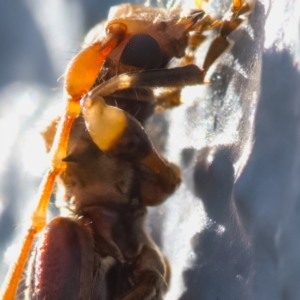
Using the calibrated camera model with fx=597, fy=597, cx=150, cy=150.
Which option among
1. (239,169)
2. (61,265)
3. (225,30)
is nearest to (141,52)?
(225,30)

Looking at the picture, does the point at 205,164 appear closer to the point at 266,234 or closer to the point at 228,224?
the point at 228,224

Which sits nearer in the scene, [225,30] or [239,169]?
[239,169]

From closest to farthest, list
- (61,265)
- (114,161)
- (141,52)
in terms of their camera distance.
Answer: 1. (61,265)
2. (141,52)
3. (114,161)

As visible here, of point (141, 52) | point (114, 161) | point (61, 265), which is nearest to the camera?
point (61, 265)

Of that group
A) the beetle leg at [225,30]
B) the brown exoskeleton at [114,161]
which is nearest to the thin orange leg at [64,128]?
the brown exoskeleton at [114,161]

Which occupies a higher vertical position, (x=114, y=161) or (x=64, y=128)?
(x=64, y=128)

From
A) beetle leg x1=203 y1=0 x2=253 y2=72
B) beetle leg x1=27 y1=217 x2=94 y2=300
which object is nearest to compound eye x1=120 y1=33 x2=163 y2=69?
beetle leg x1=203 y1=0 x2=253 y2=72

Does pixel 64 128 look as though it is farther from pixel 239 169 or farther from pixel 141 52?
pixel 239 169

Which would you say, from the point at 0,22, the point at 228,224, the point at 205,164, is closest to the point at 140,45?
the point at 205,164
